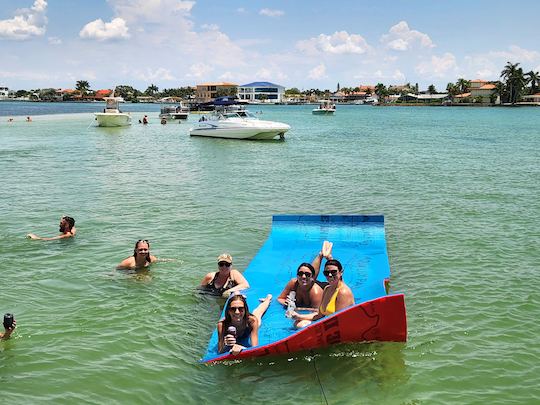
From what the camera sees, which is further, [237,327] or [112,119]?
[112,119]

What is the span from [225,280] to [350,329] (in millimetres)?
3420

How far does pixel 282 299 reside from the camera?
9.57m

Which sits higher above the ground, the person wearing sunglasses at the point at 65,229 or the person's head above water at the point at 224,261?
the person's head above water at the point at 224,261

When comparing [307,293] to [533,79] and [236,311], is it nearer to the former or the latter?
[236,311]

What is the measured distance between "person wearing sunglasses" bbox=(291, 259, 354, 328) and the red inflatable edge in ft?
2.06

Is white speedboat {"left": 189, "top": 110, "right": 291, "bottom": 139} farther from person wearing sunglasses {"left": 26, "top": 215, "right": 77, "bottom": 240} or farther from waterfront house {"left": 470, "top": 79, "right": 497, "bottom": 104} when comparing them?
waterfront house {"left": 470, "top": 79, "right": 497, "bottom": 104}

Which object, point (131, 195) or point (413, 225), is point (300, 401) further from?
point (131, 195)

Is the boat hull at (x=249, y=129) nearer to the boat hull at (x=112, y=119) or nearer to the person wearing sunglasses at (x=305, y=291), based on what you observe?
the boat hull at (x=112, y=119)

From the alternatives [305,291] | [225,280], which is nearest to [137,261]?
[225,280]

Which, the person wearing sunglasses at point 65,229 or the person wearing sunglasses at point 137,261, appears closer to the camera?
the person wearing sunglasses at point 137,261

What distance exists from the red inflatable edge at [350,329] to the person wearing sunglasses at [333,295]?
0.63 m

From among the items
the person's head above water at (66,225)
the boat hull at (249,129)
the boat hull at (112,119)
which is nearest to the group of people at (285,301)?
the person's head above water at (66,225)

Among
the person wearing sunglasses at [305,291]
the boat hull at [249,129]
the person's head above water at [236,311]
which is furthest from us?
the boat hull at [249,129]

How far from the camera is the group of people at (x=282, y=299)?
7855mm
